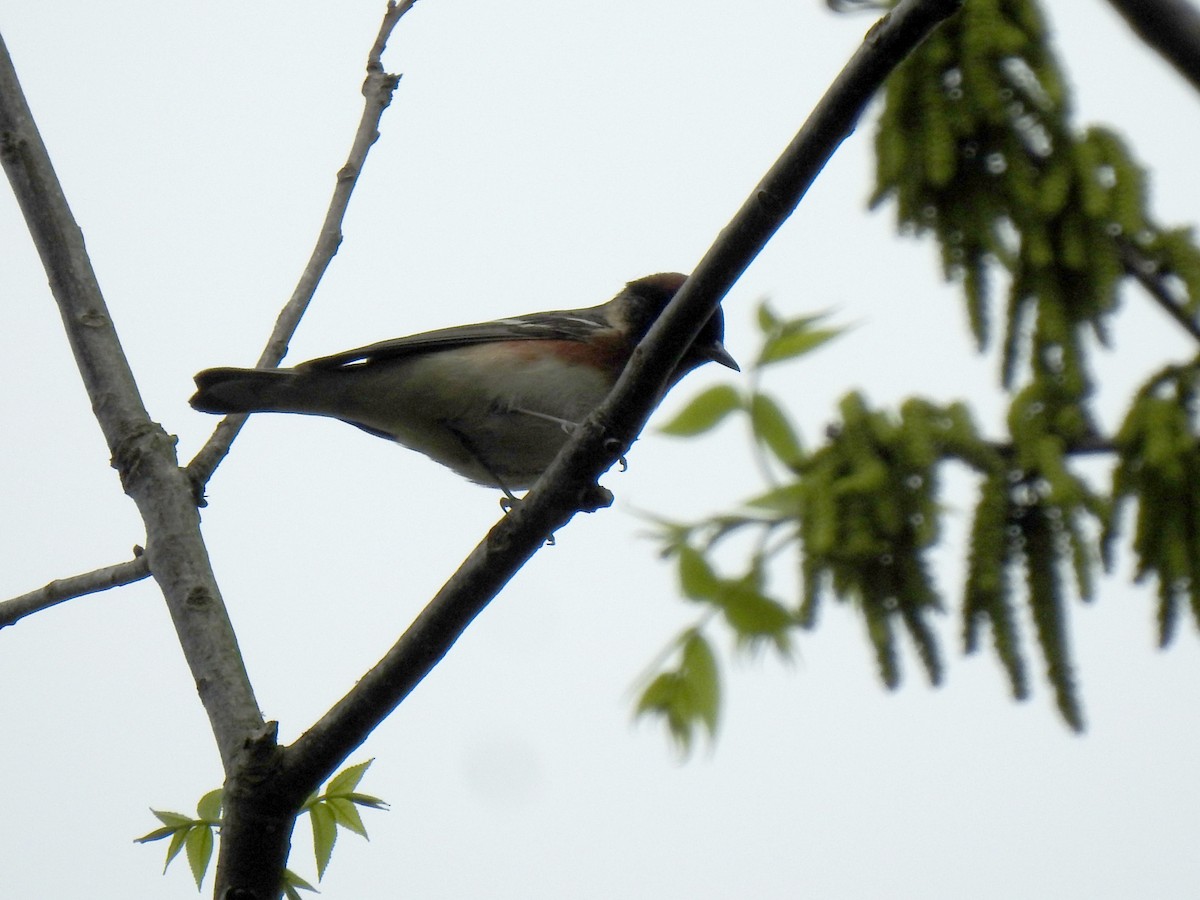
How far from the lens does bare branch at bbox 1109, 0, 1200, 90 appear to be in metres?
1.68

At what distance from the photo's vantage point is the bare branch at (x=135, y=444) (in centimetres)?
327

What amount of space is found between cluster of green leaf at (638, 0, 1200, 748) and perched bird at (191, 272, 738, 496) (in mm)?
2127

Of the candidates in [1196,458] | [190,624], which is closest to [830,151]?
[1196,458]

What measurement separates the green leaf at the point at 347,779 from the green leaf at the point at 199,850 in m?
0.37

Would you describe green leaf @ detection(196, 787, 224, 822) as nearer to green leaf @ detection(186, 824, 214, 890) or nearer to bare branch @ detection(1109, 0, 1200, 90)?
green leaf @ detection(186, 824, 214, 890)

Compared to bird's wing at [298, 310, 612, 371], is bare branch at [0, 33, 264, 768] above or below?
below

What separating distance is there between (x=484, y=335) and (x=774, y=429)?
3.35m

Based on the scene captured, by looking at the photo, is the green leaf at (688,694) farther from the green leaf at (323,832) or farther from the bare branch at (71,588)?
the bare branch at (71,588)

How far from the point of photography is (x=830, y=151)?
266cm

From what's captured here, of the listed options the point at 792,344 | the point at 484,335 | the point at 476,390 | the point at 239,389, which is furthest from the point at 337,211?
the point at 792,344

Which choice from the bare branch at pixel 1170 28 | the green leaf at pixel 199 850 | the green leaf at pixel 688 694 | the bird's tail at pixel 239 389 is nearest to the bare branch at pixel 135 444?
the green leaf at pixel 199 850

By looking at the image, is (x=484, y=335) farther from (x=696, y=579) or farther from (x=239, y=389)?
(x=696, y=579)

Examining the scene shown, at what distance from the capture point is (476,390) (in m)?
5.76

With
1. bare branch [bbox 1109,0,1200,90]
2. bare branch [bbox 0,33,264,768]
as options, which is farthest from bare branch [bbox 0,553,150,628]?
bare branch [bbox 1109,0,1200,90]
